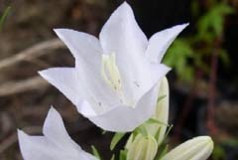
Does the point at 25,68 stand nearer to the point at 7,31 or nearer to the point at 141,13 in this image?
the point at 7,31

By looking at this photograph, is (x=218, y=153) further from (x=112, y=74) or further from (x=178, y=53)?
(x=112, y=74)

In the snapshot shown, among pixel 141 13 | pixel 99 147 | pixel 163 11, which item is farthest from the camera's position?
pixel 99 147

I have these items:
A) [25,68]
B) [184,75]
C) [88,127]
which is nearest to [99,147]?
[88,127]

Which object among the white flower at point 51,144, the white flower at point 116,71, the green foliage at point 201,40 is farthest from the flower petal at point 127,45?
the green foliage at point 201,40

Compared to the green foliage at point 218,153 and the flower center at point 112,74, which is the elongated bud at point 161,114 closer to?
the flower center at point 112,74

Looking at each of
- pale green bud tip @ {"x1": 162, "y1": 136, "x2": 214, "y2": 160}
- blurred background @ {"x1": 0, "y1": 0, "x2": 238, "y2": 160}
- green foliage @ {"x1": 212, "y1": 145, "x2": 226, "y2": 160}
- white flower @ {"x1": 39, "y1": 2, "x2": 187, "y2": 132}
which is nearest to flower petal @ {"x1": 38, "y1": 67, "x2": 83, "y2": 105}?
white flower @ {"x1": 39, "y1": 2, "x2": 187, "y2": 132}

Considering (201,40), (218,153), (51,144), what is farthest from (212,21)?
(51,144)

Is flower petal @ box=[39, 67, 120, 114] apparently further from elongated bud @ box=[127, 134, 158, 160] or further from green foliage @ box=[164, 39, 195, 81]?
green foliage @ box=[164, 39, 195, 81]

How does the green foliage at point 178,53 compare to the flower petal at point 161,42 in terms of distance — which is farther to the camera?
the green foliage at point 178,53
